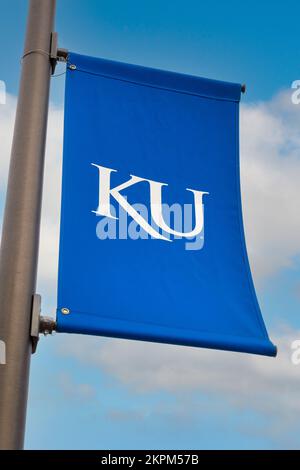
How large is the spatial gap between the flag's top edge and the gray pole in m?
0.29

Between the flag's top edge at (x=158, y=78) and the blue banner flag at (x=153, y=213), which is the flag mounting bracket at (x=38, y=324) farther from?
the flag's top edge at (x=158, y=78)

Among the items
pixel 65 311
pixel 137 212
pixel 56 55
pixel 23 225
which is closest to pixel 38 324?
pixel 65 311

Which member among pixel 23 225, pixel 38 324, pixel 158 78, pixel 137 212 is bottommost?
pixel 38 324

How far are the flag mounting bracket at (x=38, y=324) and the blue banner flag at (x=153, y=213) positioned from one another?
54 millimetres

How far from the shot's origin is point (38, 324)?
3717mm

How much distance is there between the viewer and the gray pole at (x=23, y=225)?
11.5ft

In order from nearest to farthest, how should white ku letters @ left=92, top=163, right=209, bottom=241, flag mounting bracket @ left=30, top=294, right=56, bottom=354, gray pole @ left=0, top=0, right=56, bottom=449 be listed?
gray pole @ left=0, top=0, right=56, bottom=449 < flag mounting bracket @ left=30, top=294, right=56, bottom=354 < white ku letters @ left=92, top=163, right=209, bottom=241

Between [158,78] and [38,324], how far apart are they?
203cm

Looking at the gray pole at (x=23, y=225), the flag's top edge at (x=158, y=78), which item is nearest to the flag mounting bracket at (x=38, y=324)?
the gray pole at (x=23, y=225)

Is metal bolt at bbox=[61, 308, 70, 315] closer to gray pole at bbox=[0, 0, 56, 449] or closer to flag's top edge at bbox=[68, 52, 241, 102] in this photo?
gray pole at bbox=[0, 0, 56, 449]

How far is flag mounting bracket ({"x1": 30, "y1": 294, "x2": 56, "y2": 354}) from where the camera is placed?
146 inches

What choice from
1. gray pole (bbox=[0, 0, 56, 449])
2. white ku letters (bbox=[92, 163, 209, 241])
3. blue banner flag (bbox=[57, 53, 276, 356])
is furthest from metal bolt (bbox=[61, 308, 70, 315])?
white ku letters (bbox=[92, 163, 209, 241])

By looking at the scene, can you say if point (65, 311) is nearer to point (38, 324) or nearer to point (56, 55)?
point (38, 324)
